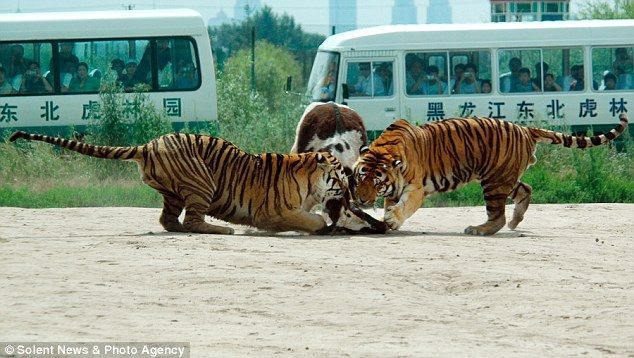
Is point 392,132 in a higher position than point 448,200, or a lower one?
higher

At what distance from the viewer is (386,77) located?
2217 centimetres

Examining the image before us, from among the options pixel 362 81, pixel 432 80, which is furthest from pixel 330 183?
pixel 432 80

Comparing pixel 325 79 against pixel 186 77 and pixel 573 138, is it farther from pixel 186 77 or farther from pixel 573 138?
pixel 573 138

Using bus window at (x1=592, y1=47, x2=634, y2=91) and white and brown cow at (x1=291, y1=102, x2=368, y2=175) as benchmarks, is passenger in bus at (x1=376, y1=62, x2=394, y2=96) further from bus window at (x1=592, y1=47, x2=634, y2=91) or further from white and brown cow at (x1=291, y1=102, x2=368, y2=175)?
white and brown cow at (x1=291, y1=102, x2=368, y2=175)

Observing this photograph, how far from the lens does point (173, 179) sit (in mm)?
11844

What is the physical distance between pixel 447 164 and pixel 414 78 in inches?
390

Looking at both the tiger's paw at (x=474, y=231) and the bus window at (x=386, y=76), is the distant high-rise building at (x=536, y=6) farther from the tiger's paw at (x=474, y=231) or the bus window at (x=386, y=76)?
the tiger's paw at (x=474, y=231)

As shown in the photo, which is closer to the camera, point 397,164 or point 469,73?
point 397,164

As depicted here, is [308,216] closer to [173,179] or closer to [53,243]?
[173,179]

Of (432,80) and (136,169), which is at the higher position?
(432,80)

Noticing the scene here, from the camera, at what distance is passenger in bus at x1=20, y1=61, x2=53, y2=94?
72.1 ft

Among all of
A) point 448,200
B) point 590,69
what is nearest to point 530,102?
point 590,69

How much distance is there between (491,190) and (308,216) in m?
1.61

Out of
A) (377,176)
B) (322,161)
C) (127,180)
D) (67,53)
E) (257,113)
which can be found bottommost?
(127,180)
